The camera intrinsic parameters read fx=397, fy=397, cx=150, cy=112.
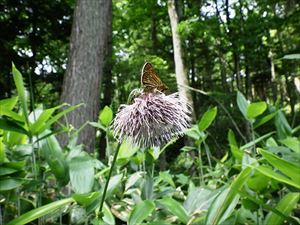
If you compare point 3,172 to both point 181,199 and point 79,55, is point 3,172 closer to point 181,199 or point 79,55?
point 181,199

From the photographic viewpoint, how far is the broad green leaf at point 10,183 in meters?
1.21

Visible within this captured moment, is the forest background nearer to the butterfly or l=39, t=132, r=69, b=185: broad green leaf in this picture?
l=39, t=132, r=69, b=185: broad green leaf

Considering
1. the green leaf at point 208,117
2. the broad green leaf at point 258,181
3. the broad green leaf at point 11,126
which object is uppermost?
the broad green leaf at point 11,126

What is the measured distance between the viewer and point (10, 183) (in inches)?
48.2

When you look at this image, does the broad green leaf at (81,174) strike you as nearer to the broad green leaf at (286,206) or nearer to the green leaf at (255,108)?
the broad green leaf at (286,206)

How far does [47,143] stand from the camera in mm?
1508

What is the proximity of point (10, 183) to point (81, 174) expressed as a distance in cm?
23

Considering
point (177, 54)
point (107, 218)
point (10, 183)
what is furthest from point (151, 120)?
point (177, 54)

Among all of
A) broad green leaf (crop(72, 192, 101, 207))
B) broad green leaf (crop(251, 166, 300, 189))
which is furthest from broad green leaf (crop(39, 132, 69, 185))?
broad green leaf (crop(251, 166, 300, 189))

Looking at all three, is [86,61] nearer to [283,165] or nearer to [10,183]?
[10,183]

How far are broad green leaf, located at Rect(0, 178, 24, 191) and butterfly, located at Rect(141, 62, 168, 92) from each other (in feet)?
1.71

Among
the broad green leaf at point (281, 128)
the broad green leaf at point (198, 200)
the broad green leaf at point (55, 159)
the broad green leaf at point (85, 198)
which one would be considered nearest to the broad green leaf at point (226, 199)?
the broad green leaf at point (198, 200)

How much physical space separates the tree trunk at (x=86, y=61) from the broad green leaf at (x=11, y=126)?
3166 mm

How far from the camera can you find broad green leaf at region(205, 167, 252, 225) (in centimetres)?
107
